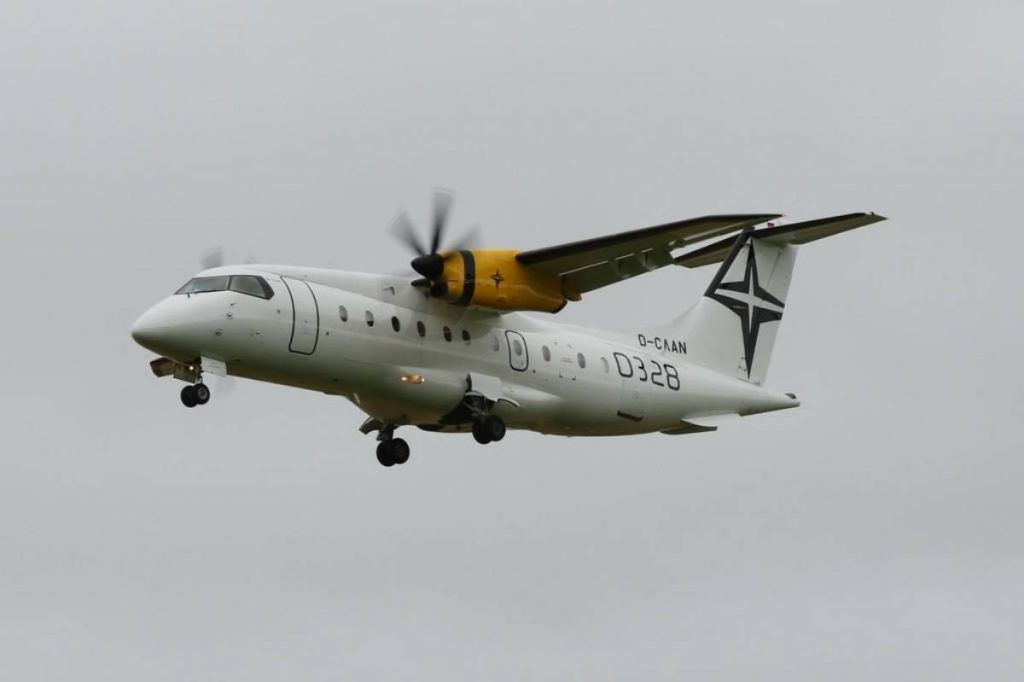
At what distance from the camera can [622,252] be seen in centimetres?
2577

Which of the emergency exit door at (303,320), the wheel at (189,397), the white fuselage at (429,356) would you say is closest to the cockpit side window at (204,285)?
the white fuselage at (429,356)

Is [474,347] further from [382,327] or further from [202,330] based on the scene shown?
[202,330]

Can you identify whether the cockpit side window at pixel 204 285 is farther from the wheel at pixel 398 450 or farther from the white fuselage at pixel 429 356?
the wheel at pixel 398 450

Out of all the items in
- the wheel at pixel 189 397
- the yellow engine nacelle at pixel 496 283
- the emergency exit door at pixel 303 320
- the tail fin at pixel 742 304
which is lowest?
the wheel at pixel 189 397

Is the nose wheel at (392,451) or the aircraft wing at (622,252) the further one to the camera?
the nose wheel at (392,451)

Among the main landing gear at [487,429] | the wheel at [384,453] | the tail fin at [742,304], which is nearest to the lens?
the main landing gear at [487,429]

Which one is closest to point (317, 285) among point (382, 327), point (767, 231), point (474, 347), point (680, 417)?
point (382, 327)

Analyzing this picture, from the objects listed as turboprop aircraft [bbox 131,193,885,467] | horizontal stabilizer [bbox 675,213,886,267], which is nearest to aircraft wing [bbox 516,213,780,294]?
turboprop aircraft [bbox 131,193,885,467]

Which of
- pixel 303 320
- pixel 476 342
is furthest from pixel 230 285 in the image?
pixel 476 342

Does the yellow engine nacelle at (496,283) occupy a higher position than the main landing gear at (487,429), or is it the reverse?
the yellow engine nacelle at (496,283)

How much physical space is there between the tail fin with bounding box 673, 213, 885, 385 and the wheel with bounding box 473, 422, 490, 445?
15.9 feet

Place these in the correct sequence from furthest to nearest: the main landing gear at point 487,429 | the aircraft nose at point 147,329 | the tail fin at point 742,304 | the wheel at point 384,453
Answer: the tail fin at point 742,304 → the wheel at point 384,453 → the main landing gear at point 487,429 → the aircraft nose at point 147,329

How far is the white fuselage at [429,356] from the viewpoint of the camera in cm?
2333

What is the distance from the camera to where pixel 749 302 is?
30438 millimetres
